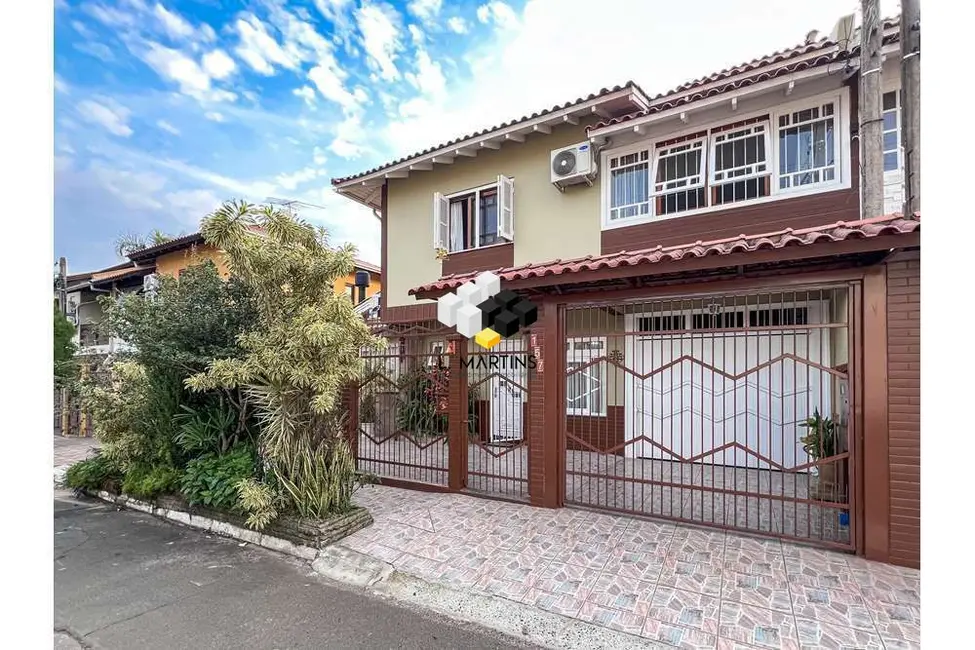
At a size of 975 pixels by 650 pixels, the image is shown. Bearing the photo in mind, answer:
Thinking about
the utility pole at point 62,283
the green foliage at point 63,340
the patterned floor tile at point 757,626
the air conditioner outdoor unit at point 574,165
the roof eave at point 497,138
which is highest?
the roof eave at point 497,138

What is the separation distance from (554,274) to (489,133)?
5.96 meters

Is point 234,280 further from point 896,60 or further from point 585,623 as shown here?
point 896,60

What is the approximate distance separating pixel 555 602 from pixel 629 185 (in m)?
Answer: 7.88

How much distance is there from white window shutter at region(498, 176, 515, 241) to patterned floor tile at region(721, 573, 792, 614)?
25.5ft

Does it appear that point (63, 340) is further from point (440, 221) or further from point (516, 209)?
point (516, 209)

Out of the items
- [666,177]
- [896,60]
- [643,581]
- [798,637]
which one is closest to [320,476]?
[643,581]

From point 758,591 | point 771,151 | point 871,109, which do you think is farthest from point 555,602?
point 771,151

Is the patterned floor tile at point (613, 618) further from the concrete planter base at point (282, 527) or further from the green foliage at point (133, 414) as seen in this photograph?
the green foliage at point (133, 414)

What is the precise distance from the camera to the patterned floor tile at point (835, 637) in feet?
10.2

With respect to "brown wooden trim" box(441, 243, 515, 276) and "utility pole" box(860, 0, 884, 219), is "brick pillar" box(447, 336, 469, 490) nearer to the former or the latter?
"brown wooden trim" box(441, 243, 515, 276)

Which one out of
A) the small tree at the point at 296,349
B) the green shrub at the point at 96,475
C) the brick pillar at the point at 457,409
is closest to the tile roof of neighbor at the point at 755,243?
the brick pillar at the point at 457,409

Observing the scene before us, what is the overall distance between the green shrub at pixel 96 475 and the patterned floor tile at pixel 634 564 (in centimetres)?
795

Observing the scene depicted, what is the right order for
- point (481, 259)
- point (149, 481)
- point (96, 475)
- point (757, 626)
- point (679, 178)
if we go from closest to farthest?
point (757, 626) < point (149, 481) < point (96, 475) < point (679, 178) < point (481, 259)

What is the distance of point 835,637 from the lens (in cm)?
322
